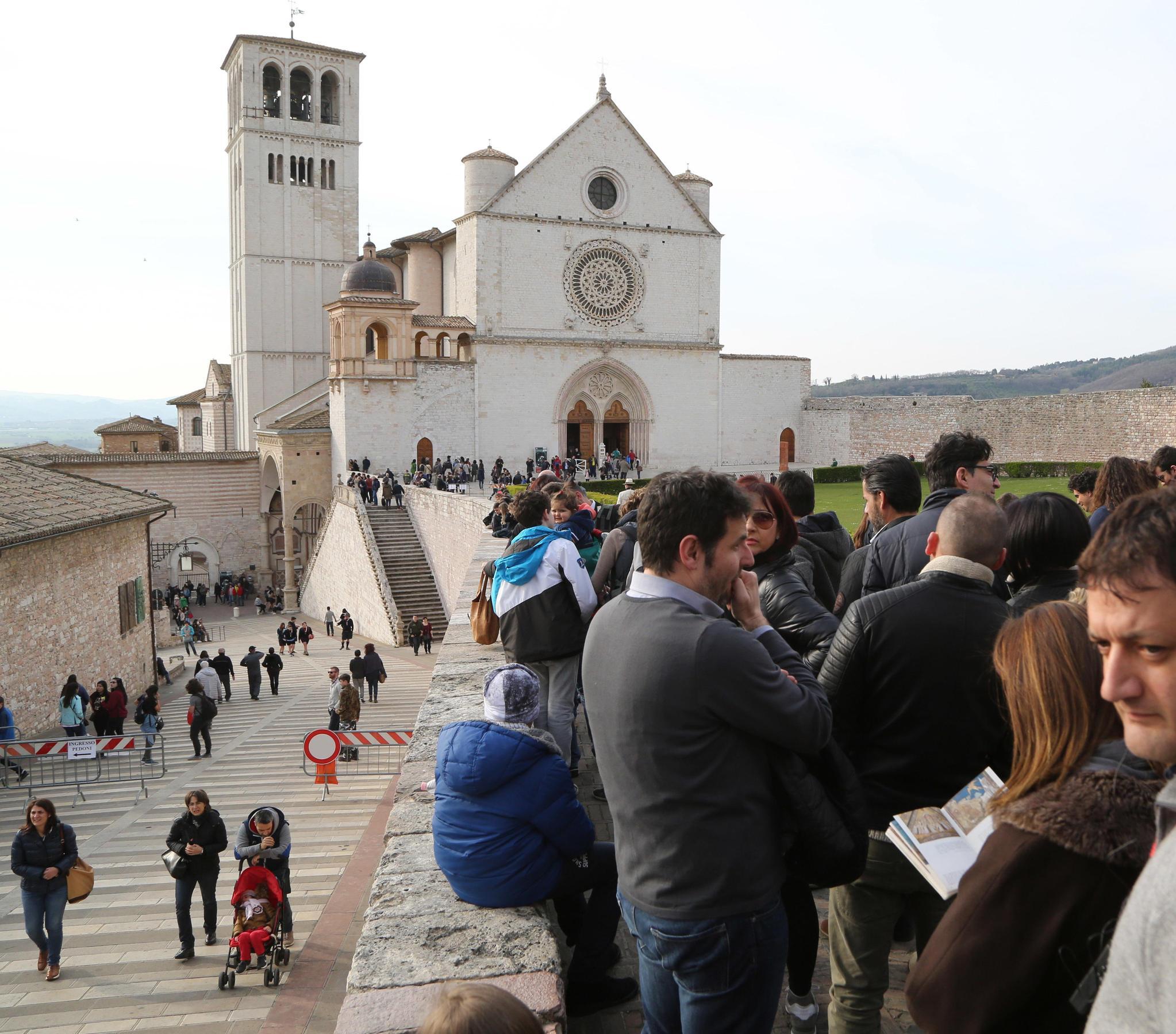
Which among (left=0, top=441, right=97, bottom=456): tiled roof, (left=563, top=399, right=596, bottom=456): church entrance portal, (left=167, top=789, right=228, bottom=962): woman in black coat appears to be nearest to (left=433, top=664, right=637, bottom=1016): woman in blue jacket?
(left=167, top=789, right=228, bottom=962): woman in black coat

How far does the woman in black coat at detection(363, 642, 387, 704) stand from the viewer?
1773 cm

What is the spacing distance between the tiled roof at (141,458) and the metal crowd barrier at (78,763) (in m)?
28.6

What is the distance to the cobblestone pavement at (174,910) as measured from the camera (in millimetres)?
6137

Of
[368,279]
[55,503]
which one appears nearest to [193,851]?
[55,503]

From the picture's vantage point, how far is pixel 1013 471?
37906 millimetres

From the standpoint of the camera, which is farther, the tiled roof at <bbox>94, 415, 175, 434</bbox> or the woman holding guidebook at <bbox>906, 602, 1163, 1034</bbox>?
the tiled roof at <bbox>94, 415, 175, 434</bbox>

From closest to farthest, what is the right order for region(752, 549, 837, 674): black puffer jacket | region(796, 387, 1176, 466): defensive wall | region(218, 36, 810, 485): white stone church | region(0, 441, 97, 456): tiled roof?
1. region(752, 549, 837, 674): black puffer jacket
2. region(218, 36, 810, 485): white stone church
3. region(796, 387, 1176, 466): defensive wall
4. region(0, 441, 97, 456): tiled roof

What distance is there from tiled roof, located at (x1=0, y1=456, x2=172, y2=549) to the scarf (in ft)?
36.4

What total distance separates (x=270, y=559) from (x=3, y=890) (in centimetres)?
3619

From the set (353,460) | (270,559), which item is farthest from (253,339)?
(353,460)

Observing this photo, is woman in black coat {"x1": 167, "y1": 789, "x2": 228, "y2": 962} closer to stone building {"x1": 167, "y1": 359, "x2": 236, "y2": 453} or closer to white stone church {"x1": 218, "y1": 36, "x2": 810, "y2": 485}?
white stone church {"x1": 218, "y1": 36, "x2": 810, "y2": 485}

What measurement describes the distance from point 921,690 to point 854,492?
1219 inches

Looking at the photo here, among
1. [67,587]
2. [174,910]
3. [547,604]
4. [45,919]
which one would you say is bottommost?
[174,910]

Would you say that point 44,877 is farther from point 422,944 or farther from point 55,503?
point 55,503
